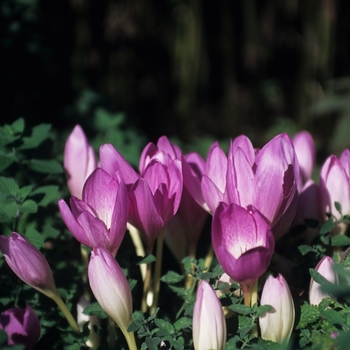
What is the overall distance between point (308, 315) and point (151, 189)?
210mm

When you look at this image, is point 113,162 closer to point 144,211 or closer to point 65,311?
point 144,211

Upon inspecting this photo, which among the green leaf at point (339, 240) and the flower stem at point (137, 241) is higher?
the green leaf at point (339, 240)

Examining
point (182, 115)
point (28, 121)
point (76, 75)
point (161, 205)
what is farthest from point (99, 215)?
point (182, 115)

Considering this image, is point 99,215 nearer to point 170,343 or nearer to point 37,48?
point 170,343

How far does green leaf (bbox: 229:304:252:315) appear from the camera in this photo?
57 centimetres

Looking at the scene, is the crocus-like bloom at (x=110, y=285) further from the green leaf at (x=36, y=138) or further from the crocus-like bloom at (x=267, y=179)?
the green leaf at (x=36, y=138)

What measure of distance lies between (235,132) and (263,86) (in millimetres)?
289

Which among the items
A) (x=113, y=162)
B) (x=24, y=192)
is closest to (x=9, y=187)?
(x=24, y=192)

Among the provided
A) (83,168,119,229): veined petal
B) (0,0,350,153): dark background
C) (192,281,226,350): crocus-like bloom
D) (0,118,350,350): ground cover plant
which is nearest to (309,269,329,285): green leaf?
(0,118,350,350): ground cover plant

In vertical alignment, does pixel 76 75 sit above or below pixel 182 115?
above

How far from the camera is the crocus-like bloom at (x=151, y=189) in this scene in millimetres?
602

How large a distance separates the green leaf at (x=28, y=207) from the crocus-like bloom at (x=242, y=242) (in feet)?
0.79

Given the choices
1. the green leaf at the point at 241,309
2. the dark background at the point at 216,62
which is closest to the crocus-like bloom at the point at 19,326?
the green leaf at the point at 241,309

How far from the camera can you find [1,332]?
548 millimetres
